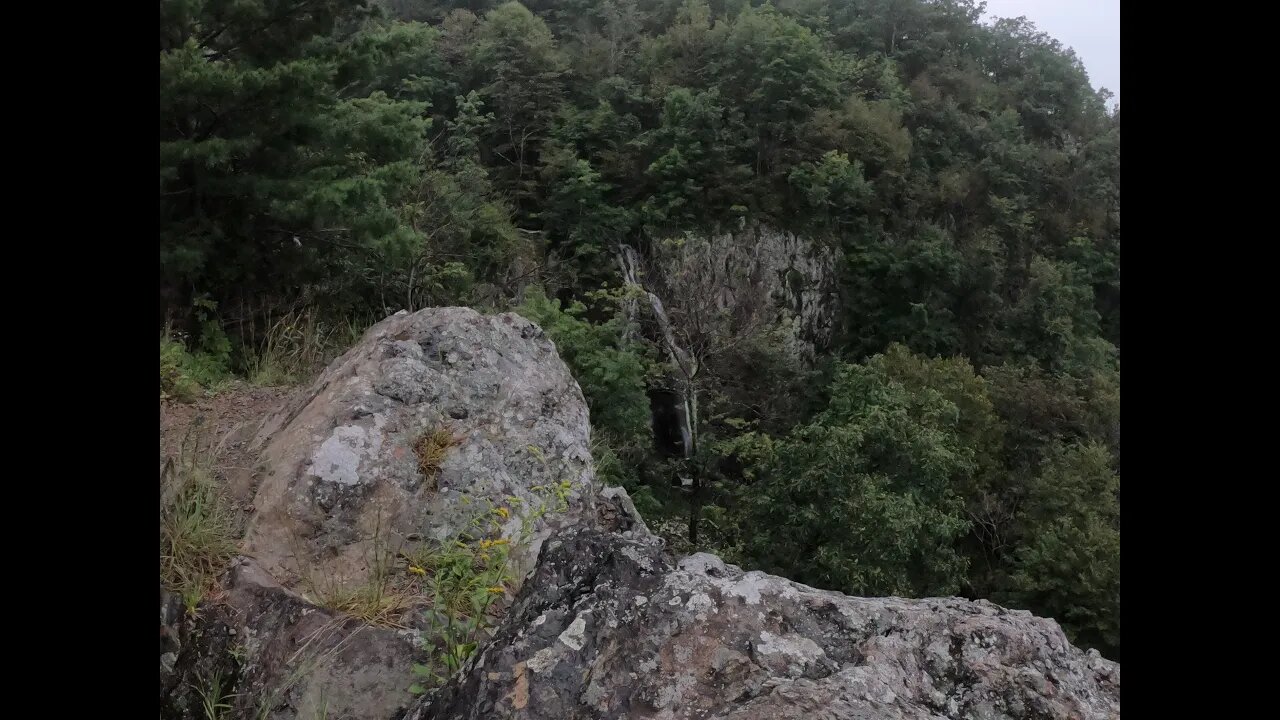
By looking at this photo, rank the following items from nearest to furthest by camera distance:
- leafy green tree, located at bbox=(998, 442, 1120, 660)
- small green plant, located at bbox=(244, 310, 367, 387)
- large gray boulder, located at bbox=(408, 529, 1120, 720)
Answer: large gray boulder, located at bbox=(408, 529, 1120, 720) → small green plant, located at bbox=(244, 310, 367, 387) → leafy green tree, located at bbox=(998, 442, 1120, 660)

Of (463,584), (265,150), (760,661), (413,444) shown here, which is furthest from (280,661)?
(265,150)

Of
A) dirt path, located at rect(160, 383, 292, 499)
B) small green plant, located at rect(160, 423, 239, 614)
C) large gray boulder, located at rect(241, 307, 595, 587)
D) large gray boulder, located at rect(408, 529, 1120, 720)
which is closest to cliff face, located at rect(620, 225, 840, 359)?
dirt path, located at rect(160, 383, 292, 499)

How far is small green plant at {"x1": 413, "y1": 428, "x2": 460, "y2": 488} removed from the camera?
10.8 ft

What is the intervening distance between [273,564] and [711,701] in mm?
1988

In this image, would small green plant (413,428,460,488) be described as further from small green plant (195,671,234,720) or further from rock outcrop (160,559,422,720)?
small green plant (195,671,234,720)

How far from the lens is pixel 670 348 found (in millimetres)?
16156

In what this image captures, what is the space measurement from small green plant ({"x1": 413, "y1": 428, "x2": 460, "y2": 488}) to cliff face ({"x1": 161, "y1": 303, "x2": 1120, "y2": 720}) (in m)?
0.02

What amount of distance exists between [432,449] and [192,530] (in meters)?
1.03

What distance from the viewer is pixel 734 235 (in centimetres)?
1973

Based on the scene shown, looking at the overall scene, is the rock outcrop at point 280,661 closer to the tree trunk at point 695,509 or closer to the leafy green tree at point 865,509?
the leafy green tree at point 865,509

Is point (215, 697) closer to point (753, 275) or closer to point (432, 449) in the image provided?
point (432, 449)

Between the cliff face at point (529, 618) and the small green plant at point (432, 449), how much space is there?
0.9 inches

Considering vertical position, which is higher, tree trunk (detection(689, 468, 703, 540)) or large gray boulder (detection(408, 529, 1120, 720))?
large gray boulder (detection(408, 529, 1120, 720))
